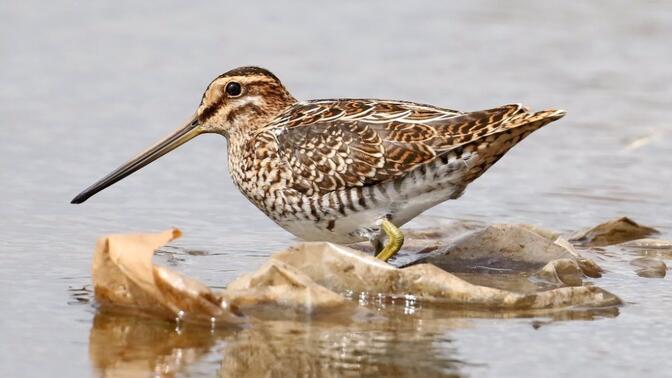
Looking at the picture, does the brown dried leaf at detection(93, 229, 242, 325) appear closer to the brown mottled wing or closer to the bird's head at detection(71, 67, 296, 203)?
the brown mottled wing

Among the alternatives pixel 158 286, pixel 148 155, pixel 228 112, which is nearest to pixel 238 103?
pixel 228 112

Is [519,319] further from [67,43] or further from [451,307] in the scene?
[67,43]

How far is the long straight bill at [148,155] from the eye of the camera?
29.9 ft

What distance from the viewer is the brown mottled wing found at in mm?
8188

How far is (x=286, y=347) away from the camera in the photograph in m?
6.62

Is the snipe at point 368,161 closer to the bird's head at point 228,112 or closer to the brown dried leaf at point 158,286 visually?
the bird's head at point 228,112

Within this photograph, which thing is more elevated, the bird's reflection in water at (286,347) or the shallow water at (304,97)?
the shallow water at (304,97)

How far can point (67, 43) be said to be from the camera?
1365 centimetres

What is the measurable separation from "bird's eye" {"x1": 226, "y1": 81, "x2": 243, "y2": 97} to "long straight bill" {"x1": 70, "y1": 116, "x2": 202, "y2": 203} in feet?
0.94

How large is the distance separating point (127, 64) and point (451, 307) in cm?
656

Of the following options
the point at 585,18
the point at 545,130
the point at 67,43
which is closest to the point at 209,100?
the point at 545,130

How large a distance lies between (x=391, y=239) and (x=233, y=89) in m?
1.52

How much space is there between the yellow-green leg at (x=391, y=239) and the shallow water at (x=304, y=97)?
796mm

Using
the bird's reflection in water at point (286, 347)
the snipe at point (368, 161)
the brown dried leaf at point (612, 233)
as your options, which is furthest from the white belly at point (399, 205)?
the brown dried leaf at point (612, 233)
